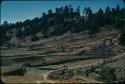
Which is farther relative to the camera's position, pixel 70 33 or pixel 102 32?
pixel 70 33

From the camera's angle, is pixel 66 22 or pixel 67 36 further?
pixel 66 22

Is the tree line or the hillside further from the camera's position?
the tree line


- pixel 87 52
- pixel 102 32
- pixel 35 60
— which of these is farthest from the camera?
pixel 102 32

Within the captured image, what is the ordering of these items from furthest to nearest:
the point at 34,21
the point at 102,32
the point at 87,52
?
the point at 34,21, the point at 102,32, the point at 87,52

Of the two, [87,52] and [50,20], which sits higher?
[50,20]

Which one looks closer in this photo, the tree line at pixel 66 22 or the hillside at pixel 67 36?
the hillside at pixel 67 36

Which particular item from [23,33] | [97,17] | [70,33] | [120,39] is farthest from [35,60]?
[23,33]

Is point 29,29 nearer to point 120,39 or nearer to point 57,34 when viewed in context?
point 57,34
